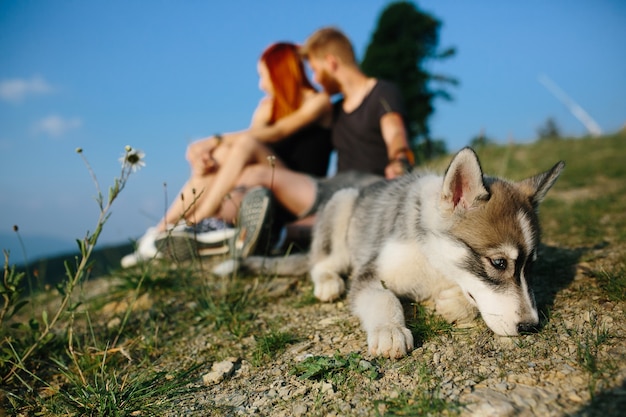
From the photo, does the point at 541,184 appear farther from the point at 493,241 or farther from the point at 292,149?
the point at 292,149

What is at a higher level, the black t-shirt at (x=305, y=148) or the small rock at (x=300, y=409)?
the black t-shirt at (x=305, y=148)

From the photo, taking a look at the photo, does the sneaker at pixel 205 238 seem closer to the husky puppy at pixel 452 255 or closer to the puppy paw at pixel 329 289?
the puppy paw at pixel 329 289

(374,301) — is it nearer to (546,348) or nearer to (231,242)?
(546,348)

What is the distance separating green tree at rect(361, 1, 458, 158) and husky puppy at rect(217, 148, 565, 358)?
1795 centimetres

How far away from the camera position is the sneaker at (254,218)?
3844 mm

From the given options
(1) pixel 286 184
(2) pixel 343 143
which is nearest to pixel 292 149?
(2) pixel 343 143

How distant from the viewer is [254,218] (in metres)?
3.87

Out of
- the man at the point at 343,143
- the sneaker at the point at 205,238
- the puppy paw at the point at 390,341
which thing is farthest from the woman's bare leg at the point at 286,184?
the puppy paw at the point at 390,341

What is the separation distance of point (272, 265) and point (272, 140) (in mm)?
2257

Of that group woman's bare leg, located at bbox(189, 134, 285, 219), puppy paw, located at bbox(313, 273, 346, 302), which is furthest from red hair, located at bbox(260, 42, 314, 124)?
puppy paw, located at bbox(313, 273, 346, 302)

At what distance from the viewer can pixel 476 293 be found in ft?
7.36

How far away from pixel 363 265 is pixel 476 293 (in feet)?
3.05

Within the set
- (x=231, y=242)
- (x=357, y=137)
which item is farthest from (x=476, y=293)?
(x=357, y=137)

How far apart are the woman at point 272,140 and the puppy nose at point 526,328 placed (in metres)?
3.18
